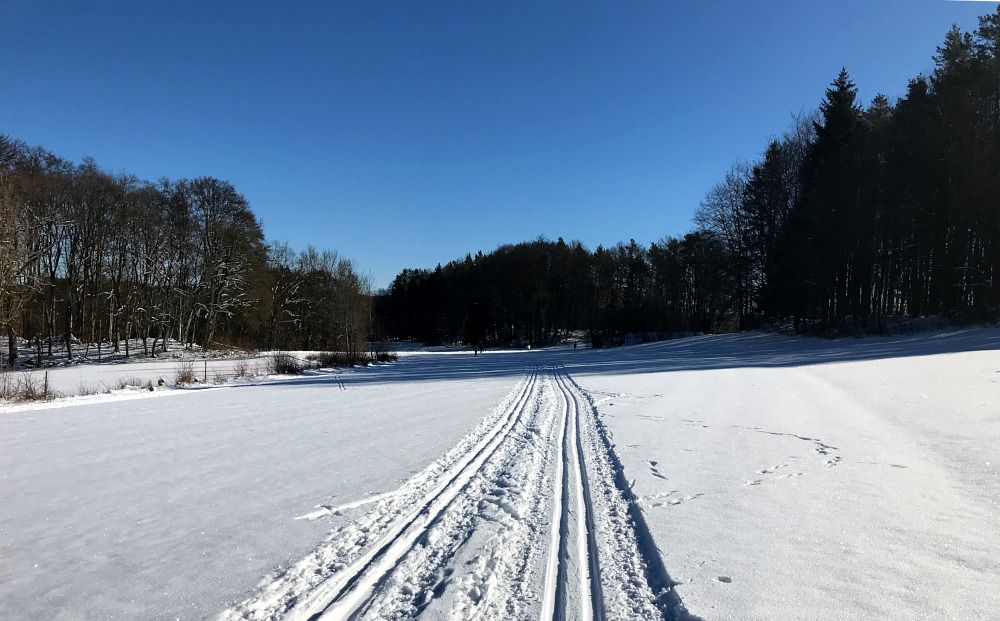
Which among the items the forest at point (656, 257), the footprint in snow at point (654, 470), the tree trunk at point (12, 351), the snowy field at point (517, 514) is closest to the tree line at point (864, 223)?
the forest at point (656, 257)

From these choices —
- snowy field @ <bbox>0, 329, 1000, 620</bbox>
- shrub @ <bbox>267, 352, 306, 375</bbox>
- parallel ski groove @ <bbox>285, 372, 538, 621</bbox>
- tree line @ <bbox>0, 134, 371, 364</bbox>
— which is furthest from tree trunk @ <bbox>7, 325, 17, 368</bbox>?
parallel ski groove @ <bbox>285, 372, 538, 621</bbox>

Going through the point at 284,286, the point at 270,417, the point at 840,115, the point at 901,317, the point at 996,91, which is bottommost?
the point at 270,417

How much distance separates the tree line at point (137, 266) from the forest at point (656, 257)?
0.15 meters

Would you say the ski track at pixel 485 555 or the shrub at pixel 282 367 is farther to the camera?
the shrub at pixel 282 367

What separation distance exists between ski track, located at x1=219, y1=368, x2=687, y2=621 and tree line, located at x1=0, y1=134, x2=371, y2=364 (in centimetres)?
3183

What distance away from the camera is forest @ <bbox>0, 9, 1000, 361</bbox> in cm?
2459

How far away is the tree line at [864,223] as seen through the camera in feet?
78.6

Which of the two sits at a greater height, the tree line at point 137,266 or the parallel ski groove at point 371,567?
the tree line at point 137,266

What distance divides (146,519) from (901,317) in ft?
116

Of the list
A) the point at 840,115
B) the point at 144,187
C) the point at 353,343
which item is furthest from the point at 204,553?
the point at 144,187

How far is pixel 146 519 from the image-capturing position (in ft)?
16.7

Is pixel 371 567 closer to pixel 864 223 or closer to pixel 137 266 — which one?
pixel 864 223

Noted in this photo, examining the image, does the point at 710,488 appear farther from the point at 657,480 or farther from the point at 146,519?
the point at 146,519

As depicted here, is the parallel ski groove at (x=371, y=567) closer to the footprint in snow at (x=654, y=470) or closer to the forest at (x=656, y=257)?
the footprint in snow at (x=654, y=470)
